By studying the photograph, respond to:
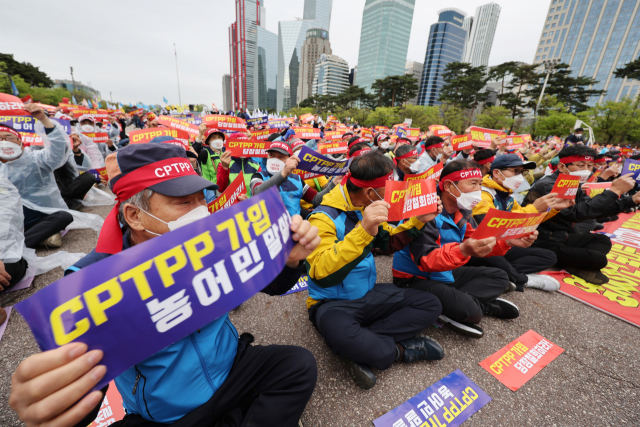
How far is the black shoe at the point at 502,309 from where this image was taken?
280 cm

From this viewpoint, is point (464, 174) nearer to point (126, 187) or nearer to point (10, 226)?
point (126, 187)

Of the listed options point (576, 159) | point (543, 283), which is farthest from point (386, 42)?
point (543, 283)

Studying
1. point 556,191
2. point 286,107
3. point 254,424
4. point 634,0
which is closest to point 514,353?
point 556,191

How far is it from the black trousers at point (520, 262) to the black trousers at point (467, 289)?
656mm

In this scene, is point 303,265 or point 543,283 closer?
point 303,265

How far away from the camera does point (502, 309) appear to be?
2824 mm

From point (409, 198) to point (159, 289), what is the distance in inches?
68.3

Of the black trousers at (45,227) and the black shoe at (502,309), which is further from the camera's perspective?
the black trousers at (45,227)

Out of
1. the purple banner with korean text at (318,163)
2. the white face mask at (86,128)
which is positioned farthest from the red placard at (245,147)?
the white face mask at (86,128)

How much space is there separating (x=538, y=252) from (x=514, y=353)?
6.55ft

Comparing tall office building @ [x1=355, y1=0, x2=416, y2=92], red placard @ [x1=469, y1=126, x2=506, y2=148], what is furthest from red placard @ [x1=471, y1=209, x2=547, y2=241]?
tall office building @ [x1=355, y1=0, x2=416, y2=92]

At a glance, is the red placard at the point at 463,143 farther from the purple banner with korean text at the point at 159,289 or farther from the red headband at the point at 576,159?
the purple banner with korean text at the point at 159,289

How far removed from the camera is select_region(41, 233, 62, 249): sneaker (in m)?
3.58

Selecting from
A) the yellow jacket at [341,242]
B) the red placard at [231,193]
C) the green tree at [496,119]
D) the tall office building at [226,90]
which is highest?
the tall office building at [226,90]
